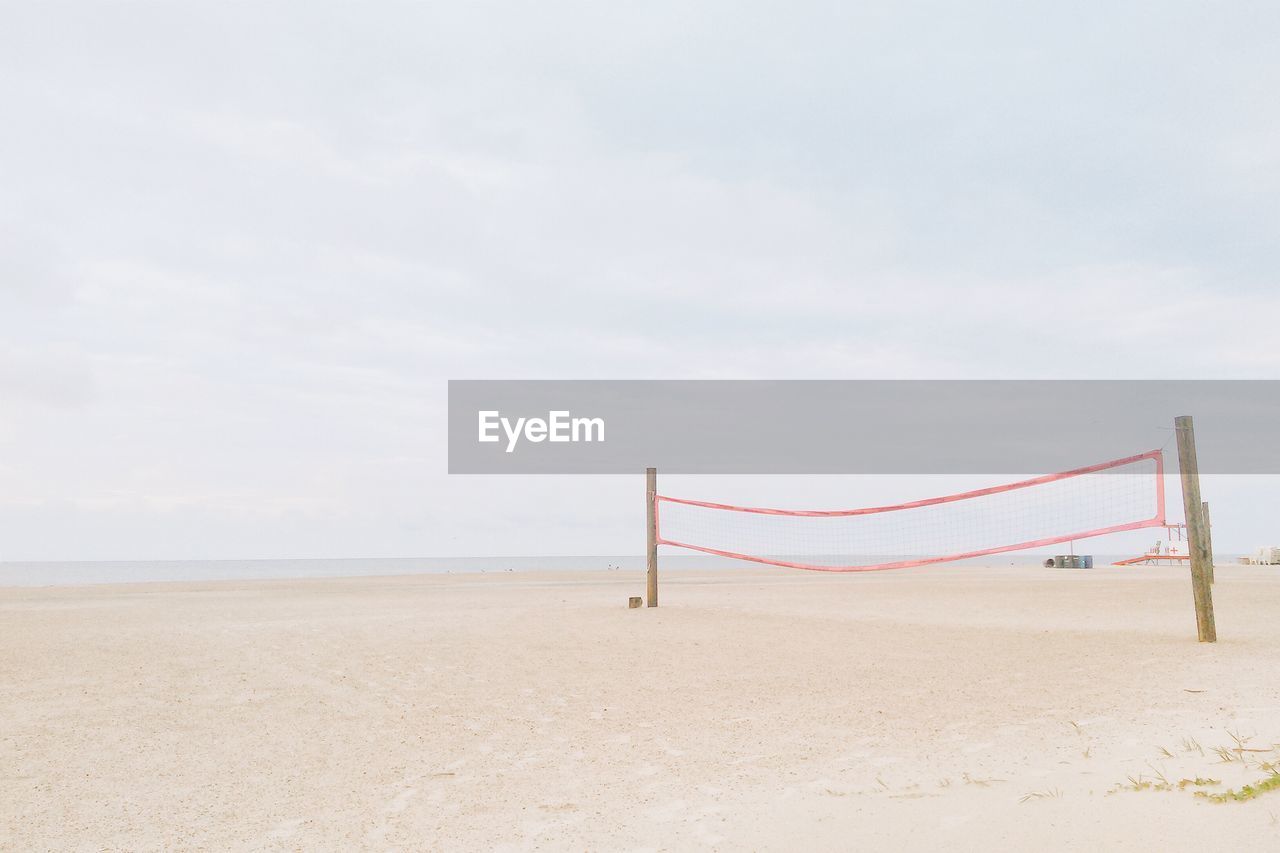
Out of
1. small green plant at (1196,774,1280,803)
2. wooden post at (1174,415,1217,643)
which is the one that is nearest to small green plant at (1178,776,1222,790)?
small green plant at (1196,774,1280,803)

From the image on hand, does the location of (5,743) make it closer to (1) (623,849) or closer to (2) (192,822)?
(2) (192,822)

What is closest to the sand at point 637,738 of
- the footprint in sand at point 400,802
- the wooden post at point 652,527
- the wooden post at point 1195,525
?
the footprint in sand at point 400,802

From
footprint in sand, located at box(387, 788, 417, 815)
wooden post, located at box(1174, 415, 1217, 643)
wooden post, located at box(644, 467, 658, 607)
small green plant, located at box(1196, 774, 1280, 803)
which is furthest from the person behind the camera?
wooden post, located at box(644, 467, 658, 607)

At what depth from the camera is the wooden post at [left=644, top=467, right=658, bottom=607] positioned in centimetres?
1455

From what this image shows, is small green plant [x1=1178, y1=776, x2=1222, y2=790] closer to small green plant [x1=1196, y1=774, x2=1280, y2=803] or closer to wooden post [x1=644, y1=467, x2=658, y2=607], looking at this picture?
small green plant [x1=1196, y1=774, x2=1280, y2=803]

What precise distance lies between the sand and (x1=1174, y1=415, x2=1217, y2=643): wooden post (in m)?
0.36

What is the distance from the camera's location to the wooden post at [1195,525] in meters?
8.88

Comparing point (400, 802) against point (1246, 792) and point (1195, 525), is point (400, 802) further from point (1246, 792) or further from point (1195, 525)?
point (1195, 525)

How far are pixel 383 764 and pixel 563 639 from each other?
5.20 metres

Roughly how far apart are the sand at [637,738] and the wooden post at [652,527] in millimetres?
3531

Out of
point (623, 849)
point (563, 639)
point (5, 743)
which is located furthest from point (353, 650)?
point (623, 849)

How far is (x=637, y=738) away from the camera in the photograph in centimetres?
557

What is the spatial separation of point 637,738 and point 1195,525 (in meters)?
6.95

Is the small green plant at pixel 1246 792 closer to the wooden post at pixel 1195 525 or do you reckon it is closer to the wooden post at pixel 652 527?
the wooden post at pixel 1195 525
